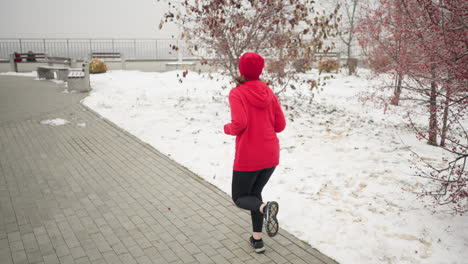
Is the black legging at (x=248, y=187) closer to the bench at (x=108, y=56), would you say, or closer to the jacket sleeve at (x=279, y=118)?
the jacket sleeve at (x=279, y=118)

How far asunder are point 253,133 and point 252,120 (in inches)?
4.5

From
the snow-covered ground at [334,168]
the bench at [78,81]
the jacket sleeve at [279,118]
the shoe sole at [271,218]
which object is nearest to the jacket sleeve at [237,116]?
the jacket sleeve at [279,118]

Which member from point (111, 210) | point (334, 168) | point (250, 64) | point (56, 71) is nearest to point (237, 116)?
point (250, 64)

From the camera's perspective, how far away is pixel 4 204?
15.5 feet

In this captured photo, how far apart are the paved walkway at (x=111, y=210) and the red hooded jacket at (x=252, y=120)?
0.98 meters

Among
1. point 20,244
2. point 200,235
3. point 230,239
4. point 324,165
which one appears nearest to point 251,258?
point 230,239

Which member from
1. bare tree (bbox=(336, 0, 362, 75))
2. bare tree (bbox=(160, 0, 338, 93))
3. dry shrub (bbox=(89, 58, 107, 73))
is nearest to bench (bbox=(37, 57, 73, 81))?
dry shrub (bbox=(89, 58, 107, 73))

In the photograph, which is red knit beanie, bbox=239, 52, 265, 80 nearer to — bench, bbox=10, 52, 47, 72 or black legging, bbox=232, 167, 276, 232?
black legging, bbox=232, 167, 276, 232

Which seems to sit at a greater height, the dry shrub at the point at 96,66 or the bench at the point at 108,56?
the bench at the point at 108,56

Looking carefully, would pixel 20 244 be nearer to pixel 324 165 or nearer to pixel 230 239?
pixel 230 239

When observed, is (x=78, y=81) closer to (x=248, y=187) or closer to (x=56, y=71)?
(x=56, y=71)

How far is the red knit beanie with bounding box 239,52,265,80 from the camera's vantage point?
11.0 feet

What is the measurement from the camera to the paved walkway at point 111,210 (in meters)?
3.75

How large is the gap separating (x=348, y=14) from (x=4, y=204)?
1857 centimetres
